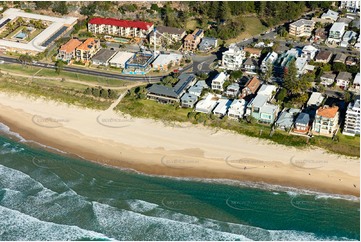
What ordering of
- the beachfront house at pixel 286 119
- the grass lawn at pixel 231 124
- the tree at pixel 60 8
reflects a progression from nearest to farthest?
the grass lawn at pixel 231 124 < the beachfront house at pixel 286 119 < the tree at pixel 60 8

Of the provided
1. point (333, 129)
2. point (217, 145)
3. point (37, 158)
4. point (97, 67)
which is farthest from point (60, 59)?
point (333, 129)

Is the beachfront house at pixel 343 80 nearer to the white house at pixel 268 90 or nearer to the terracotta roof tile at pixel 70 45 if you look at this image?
the white house at pixel 268 90

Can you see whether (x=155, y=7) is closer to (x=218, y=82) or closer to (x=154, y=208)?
(x=218, y=82)

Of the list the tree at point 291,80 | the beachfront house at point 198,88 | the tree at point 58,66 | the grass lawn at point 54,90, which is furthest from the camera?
the tree at point 58,66

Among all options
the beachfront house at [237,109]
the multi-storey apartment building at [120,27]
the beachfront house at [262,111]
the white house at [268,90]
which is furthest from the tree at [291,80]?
the multi-storey apartment building at [120,27]

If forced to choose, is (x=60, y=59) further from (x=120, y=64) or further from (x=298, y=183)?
(x=298, y=183)

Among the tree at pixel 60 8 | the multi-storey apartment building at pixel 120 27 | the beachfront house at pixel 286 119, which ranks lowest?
the beachfront house at pixel 286 119

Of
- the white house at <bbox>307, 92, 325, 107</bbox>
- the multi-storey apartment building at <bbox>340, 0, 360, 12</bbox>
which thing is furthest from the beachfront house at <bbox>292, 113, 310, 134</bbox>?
the multi-storey apartment building at <bbox>340, 0, 360, 12</bbox>

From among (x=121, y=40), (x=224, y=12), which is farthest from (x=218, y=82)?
(x=121, y=40)
